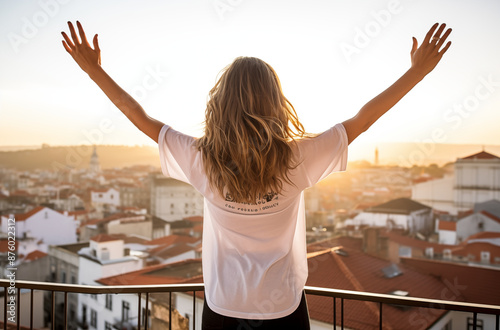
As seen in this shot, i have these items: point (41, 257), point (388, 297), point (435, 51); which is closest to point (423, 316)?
point (388, 297)

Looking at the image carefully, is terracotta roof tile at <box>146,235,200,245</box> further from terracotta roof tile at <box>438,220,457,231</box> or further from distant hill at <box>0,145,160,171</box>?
terracotta roof tile at <box>438,220,457,231</box>

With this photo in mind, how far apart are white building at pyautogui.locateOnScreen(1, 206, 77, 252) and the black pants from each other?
20.0 m

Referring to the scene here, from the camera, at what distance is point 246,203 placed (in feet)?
2.46

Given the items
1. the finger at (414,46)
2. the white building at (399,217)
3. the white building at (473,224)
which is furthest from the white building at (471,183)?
the finger at (414,46)

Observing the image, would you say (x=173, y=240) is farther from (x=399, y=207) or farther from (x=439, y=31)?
(x=439, y=31)

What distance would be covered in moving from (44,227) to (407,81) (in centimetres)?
2078

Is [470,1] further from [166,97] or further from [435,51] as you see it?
[435,51]

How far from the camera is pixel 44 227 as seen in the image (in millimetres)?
18234

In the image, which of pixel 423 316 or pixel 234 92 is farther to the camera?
pixel 423 316

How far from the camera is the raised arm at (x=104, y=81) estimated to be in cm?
83

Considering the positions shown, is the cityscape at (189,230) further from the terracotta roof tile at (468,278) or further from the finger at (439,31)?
the finger at (439,31)

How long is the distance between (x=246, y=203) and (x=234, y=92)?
23cm

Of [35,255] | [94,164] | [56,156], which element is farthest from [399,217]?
[35,255]

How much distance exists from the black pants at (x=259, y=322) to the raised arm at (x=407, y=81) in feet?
1.34
